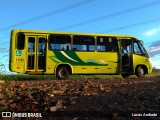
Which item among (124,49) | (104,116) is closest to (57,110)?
(104,116)

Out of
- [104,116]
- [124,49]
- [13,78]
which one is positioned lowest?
[104,116]

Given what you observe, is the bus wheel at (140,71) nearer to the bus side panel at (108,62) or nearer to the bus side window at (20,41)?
the bus side panel at (108,62)

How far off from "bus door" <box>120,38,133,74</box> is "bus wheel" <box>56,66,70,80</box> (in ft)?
11.9

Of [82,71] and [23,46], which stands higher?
[23,46]

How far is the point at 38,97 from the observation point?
7.58 metres

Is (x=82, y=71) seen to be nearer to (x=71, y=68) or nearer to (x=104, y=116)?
(x=71, y=68)

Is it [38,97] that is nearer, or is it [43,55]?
[38,97]

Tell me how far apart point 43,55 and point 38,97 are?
14836mm

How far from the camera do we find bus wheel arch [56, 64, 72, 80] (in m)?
22.5

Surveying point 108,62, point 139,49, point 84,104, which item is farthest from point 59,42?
point 84,104

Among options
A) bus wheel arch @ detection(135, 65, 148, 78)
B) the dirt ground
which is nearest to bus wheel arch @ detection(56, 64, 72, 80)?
bus wheel arch @ detection(135, 65, 148, 78)

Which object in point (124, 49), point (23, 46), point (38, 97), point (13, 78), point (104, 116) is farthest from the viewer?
point (124, 49)

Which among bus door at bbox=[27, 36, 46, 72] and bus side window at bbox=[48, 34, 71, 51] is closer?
bus door at bbox=[27, 36, 46, 72]

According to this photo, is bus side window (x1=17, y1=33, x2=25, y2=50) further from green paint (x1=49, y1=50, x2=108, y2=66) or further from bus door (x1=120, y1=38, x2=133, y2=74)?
bus door (x1=120, y1=38, x2=133, y2=74)
